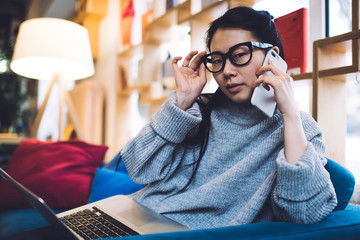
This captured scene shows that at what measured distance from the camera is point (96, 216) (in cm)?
80

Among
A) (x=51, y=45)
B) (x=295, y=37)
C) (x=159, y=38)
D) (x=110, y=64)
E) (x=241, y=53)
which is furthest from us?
(x=110, y=64)

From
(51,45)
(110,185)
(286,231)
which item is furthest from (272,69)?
(51,45)

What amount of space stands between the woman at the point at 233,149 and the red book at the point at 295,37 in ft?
0.74

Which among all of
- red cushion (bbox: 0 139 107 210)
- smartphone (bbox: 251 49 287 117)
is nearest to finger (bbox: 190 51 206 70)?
smartphone (bbox: 251 49 287 117)

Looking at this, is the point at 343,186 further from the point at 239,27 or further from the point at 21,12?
the point at 21,12

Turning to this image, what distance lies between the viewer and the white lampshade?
1968 mm

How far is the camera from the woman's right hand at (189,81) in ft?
3.15

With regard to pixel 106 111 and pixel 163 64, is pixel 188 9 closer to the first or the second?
pixel 163 64

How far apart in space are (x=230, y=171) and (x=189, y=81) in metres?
0.33

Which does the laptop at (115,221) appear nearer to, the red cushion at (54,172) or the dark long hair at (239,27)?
the dark long hair at (239,27)

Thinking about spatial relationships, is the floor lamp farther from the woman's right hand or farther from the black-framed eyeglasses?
the black-framed eyeglasses

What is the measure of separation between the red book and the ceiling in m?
3.39

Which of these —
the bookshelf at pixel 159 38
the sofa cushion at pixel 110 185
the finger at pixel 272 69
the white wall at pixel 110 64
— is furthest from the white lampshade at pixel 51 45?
the finger at pixel 272 69

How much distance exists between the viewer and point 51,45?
1.99 meters
